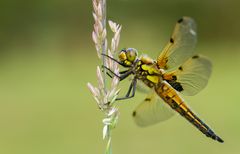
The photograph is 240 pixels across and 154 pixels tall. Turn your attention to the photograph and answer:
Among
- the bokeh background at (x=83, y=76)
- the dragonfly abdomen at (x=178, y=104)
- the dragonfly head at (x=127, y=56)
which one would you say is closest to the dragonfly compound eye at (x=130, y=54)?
the dragonfly head at (x=127, y=56)

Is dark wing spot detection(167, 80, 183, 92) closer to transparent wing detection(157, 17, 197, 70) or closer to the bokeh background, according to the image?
transparent wing detection(157, 17, 197, 70)

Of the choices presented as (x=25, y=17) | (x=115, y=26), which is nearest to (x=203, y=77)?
(x=115, y=26)

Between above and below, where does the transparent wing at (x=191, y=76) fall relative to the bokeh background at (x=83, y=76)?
below

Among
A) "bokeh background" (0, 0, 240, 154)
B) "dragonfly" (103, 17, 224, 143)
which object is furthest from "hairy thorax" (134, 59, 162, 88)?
"bokeh background" (0, 0, 240, 154)

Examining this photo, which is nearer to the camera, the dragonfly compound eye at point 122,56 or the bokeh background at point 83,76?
the dragonfly compound eye at point 122,56

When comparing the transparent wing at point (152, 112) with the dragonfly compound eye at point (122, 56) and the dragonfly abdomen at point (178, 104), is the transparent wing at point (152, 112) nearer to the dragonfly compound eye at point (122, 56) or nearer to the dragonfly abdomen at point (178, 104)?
the dragonfly abdomen at point (178, 104)

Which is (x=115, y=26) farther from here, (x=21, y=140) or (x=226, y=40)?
(x=226, y=40)
